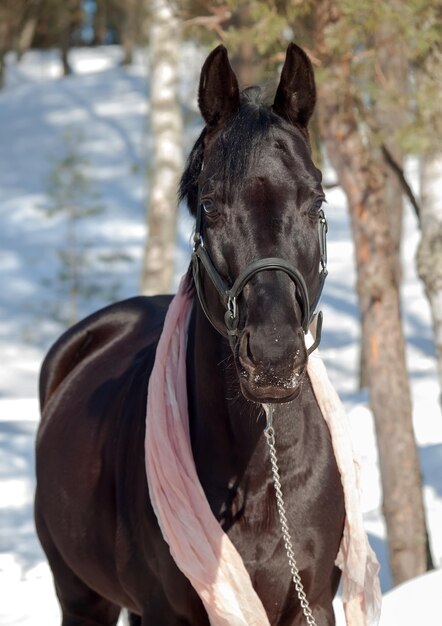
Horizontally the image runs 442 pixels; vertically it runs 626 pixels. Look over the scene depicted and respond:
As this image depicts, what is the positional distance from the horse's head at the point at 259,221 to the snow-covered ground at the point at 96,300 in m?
2.32

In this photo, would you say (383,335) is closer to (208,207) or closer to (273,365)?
(208,207)

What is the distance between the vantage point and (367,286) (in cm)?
661

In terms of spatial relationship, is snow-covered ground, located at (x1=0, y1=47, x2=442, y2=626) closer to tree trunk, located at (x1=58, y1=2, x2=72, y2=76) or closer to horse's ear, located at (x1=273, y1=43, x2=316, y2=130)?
tree trunk, located at (x1=58, y1=2, x2=72, y2=76)

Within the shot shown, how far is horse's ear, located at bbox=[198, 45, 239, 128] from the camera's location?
117 inches

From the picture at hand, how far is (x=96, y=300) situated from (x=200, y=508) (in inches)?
660

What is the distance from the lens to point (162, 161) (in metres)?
12.8

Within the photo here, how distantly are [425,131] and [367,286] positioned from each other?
100 cm

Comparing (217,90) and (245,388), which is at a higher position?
(217,90)

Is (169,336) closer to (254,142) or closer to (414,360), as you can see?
(254,142)

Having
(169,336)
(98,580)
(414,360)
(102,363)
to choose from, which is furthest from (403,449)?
(414,360)

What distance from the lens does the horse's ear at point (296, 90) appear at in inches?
118

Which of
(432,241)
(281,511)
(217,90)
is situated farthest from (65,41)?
(281,511)

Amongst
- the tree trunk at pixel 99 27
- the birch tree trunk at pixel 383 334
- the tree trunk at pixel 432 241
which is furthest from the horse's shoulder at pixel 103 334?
the tree trunk at pixel 99 27

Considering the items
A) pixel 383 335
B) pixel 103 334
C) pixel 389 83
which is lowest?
pixel 383 335
